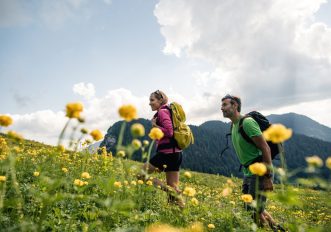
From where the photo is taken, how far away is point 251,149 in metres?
5.98

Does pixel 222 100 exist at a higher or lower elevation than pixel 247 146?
higher

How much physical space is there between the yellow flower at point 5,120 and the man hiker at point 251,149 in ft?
13.5

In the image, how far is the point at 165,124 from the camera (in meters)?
6.48

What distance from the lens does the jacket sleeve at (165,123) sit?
6.48 meters

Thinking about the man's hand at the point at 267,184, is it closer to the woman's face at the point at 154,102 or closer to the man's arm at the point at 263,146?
the man's arm at the point at 263,146

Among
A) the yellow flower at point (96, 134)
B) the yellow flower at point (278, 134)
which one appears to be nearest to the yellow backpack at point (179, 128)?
the yellow flower at point (96, 134)

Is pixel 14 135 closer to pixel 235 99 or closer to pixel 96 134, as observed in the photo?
pixel 96 134

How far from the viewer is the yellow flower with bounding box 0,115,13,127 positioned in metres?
2.45

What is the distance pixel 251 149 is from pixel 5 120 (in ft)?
14.8

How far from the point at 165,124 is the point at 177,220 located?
2.30 meters

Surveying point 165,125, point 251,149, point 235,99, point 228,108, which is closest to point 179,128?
point 165,125

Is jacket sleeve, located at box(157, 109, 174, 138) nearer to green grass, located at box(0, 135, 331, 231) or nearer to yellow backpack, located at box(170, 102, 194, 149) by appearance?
yellow backpack, located at box(170, 102, 194, 149)

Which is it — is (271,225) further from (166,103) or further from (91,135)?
(91,135)

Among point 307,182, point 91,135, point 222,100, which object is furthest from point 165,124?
point 307,182
